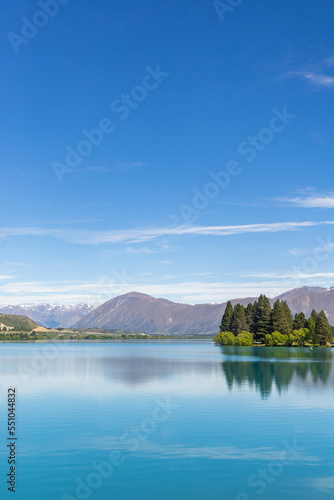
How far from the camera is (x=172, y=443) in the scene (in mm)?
31734

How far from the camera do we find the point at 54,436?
1339 inches

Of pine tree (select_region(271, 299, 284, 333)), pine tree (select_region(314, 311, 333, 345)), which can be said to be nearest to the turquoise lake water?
pine tree (select_region(314, 311, 333, 345))

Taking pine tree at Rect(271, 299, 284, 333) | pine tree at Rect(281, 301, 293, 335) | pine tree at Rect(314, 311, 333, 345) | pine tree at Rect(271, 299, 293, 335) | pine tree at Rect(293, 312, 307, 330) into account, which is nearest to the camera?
pine tree at Rect(314, 311, 333, 345)

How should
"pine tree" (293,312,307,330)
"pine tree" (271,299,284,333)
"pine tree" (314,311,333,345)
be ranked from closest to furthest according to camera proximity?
"pine tree" (314,311,333,345), "pine tree" (271,299,284,333), "pine tree" (293,312,307,330)

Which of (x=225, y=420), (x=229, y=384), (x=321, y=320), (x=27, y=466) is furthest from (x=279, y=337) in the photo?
(x=27, y=466)

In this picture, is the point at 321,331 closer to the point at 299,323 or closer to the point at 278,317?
the point at 299,323

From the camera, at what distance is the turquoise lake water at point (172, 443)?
2355cm

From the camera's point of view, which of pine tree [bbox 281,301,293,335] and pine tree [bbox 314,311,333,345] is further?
pine tree [bbox 281,301,293,335]

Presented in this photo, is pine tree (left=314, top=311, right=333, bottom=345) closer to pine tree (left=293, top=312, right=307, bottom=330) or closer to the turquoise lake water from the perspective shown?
pine tree (left=293, top=312, right=307, bottom=330)

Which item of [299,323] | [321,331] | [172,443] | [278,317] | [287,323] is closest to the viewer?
[172,443]

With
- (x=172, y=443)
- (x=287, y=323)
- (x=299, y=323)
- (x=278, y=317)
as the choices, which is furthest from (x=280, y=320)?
(x=172, y=443)

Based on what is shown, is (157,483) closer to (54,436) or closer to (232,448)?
(232,448)

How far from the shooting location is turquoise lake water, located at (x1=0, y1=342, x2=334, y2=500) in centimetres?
2355

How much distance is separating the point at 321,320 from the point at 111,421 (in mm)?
156897
